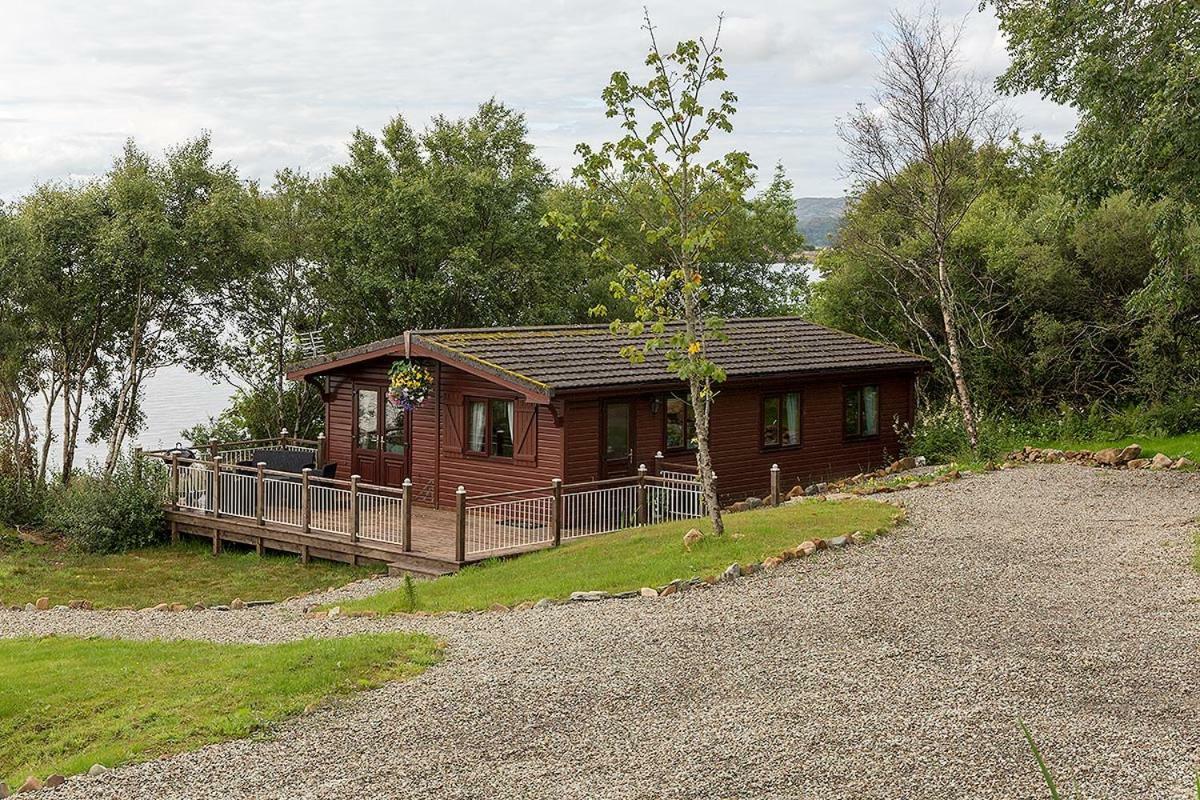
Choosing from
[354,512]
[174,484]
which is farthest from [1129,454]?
[174,484]

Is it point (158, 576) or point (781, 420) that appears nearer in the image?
point (158, 576)

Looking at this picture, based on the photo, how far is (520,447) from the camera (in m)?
21.4

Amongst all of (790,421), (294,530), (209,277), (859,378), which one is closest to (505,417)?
(294,530)

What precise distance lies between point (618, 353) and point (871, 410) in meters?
7.35

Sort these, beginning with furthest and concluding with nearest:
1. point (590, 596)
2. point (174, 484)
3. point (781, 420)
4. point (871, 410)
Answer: point (871, 410) < point (781, 420) < point (174, 484) < point (590, 596)

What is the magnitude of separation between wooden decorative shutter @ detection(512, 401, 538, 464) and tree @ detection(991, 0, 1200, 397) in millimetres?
10197

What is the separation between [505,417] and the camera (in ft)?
71.5

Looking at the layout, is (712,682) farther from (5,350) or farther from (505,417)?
(5,350)

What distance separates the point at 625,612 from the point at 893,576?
3.33m

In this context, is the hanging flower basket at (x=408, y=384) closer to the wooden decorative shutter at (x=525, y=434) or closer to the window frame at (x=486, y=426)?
the window frame at (x=486, y=426)

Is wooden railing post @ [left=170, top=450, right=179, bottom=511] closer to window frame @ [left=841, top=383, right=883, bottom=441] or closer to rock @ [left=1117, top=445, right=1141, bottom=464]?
window frame @ [left=841, top=383, right=883, bottom=441]

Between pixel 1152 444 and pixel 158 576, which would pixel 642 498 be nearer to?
pixel 158 576

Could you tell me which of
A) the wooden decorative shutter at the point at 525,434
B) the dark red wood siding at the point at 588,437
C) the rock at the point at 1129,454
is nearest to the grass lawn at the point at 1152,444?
the rock at the point at 1129,454

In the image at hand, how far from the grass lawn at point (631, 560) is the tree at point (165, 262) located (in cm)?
1242
